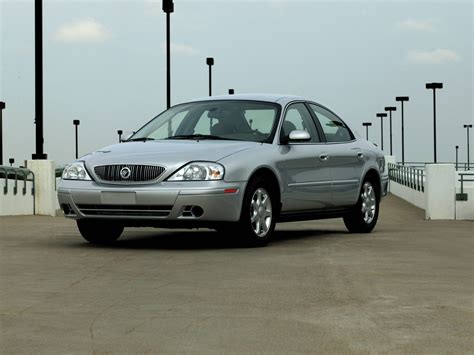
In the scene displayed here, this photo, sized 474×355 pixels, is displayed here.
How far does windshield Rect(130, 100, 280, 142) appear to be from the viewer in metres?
12.3

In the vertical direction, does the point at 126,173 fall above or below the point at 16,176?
above

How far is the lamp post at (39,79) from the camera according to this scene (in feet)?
75.0

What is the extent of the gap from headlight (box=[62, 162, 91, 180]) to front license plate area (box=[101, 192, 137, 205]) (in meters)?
0.37

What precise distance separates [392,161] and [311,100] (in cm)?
5015

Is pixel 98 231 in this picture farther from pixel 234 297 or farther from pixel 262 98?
Answer: pixel 234 297

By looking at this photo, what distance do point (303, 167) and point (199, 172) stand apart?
2.04 metres

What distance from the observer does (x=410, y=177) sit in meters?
41.1

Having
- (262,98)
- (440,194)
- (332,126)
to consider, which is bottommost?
(440,194)

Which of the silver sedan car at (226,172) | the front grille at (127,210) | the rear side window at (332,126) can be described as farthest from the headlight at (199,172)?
the rear side window at (332,126)

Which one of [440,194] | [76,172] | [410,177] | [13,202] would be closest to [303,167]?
[76,172]

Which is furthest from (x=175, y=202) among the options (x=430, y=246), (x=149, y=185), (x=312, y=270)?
(x=430, y=246)


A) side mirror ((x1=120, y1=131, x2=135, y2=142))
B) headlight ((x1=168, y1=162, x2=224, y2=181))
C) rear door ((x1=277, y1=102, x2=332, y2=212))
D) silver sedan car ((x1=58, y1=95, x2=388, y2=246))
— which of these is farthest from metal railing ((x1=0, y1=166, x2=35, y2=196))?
headlight ((x1=168, y1=162, x2=224, y2=181))

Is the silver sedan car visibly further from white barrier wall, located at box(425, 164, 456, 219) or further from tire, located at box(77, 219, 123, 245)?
white barrier wall, located at box(425, 164, 456, 219)

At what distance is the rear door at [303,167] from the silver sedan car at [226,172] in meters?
0.01
